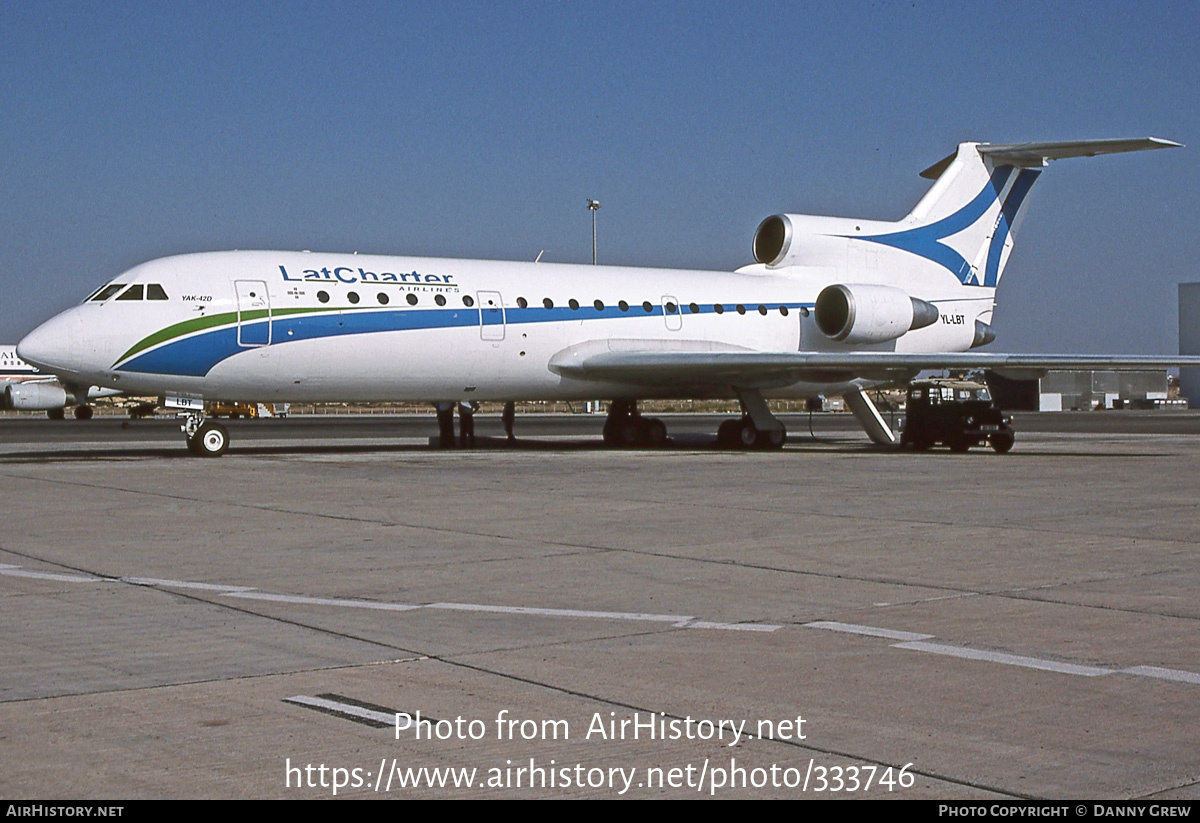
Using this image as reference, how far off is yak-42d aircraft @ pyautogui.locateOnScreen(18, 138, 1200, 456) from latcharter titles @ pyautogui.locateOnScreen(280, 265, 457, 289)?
40mm

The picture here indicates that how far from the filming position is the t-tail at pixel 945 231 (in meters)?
30.0

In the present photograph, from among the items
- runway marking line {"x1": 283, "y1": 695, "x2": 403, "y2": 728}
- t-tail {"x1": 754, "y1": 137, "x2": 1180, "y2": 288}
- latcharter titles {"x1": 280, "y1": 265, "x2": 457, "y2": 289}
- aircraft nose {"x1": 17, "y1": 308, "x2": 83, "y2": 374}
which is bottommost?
runway marking line {"x1": 283, "y1": 695, "x2": 403, "y2": 728}

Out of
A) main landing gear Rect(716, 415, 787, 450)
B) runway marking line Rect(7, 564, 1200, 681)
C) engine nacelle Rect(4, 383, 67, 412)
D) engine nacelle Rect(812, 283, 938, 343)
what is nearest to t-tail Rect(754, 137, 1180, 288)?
engine nacelle Rect(812, 283, 938, 343)

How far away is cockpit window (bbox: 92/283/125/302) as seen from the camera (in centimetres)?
2182

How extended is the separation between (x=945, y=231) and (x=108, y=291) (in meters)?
19.3

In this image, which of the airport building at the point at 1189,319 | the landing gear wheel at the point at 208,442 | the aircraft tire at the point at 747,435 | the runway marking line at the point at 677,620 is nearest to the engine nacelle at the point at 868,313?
the aircraft tire at the point at 747,435

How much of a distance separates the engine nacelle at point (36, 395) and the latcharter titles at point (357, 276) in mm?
33807

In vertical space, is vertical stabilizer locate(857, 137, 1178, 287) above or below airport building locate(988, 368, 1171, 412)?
above

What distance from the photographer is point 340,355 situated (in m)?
23.0

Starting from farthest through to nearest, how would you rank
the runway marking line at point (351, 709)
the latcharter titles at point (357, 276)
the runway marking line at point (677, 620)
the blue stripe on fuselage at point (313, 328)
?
the latcharter titles at point (357, 276) → the blue stripe on fuselage at point (313, 328) → the runway marking line at point (677, 620) → the runway marking line at point (351, 709)

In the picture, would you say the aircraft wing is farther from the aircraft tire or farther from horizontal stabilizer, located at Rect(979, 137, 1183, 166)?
horizontal stabilizer, located at Rect(979, 137, 1183, 166)

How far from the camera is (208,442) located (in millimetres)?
23141

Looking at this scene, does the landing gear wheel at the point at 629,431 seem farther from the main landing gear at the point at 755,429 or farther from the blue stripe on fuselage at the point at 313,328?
the blue stripe on fuselage at the point at 313,328

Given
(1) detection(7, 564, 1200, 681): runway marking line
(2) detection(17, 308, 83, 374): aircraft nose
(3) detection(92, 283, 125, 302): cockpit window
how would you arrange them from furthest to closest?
1. (3) detection(92, 283, 125, 302): cockpit window
2. (2) detection(17, 308, 83, 374): aircraft nose
3. (1) detection(7, 564, 1200, 681): runway marking line
